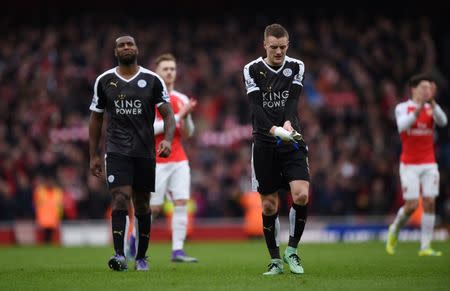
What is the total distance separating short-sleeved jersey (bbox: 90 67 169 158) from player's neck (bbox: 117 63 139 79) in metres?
0.04

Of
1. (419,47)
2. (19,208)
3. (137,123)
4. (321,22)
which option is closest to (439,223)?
(419,47)

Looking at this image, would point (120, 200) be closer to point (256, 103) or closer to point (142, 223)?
point (142, 223)

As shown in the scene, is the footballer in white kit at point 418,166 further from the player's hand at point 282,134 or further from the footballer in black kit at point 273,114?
the player's hand at point 282,134

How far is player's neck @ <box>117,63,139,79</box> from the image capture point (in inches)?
395

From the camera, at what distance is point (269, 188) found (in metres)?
9.74

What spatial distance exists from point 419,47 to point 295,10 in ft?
17.9

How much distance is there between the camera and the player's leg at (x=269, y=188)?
381 inches

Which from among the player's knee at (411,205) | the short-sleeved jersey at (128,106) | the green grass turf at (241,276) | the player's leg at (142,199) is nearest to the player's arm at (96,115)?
the short-sleeved jersey at (128,106)

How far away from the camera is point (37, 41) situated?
29703 millimetres

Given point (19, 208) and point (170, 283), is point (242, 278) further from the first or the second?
point (19, 208)

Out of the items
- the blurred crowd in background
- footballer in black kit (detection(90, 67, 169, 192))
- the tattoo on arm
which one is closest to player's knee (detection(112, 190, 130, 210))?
footballer in black kit (detection(90, 67, 169, 192))

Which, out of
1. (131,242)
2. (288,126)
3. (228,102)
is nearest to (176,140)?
(131,242)

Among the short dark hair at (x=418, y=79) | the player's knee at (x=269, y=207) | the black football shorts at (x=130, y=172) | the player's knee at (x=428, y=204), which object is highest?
the short dark hair at (x=418, y=79)

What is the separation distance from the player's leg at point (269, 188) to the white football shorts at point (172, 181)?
3.33m
